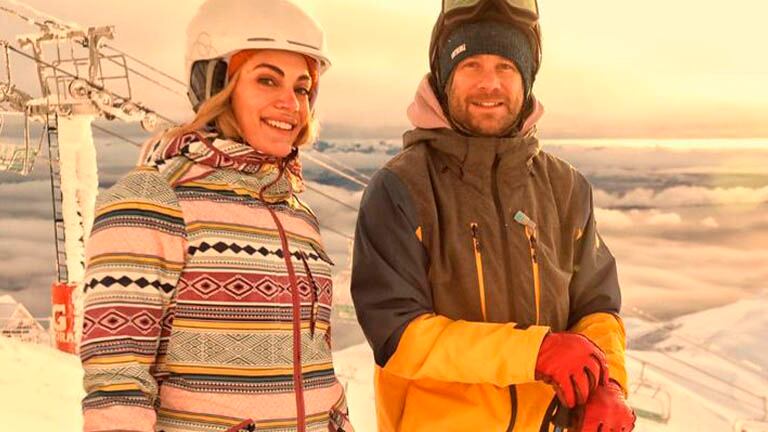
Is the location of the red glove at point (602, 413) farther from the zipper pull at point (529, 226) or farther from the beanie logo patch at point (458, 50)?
the beanie logo patch at point (458, 50)

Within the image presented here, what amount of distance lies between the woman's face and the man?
28cm

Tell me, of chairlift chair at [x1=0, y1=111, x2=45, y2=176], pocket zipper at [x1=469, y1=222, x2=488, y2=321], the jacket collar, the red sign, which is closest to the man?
pocket zipper at [x1=469, y1=222, x2=488, y2=321]

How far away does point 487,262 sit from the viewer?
1463 millimetres

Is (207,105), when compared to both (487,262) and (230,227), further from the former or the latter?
(487,262)

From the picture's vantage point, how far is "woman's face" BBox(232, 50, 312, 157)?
1258mm

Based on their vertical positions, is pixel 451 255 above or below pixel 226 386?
above

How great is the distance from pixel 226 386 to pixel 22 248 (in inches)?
207

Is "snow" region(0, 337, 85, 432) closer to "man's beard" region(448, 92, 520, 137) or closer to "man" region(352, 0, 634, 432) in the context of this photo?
"man" region(352, 0, 634, 432)

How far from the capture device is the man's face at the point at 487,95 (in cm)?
154

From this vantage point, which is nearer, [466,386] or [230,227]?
[230,227]

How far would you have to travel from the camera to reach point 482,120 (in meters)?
1.54

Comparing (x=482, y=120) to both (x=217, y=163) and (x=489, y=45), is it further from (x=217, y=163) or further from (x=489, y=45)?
(x=217, y=163)

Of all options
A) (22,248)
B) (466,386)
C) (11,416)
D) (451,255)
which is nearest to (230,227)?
(451,255)

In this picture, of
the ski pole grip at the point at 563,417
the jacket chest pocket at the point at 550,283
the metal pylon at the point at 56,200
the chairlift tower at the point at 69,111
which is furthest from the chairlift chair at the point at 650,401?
the metal pylon at the point at 56,200
